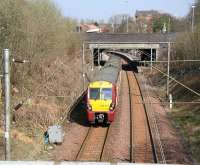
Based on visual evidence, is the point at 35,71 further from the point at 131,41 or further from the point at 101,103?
the point at 131,41

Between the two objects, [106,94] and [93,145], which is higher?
[106,94]

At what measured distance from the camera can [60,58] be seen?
139ft

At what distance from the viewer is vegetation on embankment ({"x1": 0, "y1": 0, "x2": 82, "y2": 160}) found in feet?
79.1

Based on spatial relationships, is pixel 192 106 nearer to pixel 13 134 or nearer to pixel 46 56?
pixel 46 56

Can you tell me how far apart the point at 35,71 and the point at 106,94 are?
757 centimetres

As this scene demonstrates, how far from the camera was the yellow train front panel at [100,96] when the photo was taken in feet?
88.0

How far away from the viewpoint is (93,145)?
23.2m

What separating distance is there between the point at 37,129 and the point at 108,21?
533 feet

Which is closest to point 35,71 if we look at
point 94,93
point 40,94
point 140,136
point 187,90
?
point 40,94

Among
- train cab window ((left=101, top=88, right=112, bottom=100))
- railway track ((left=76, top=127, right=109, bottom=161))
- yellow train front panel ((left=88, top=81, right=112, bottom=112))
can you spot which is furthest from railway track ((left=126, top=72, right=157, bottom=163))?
train cab window ((left=101, top=88, right=112, bottom=100))

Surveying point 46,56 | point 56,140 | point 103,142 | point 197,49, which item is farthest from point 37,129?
point 197,49

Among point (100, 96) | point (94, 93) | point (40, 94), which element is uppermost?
point (94, 93)

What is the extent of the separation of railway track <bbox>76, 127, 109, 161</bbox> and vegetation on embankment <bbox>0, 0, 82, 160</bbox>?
210 centimetres

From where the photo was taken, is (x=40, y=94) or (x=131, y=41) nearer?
(x=40, y=94)
